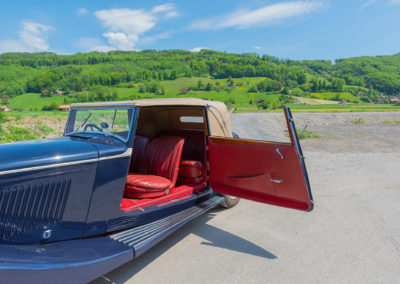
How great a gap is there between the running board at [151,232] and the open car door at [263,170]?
65 centimetres

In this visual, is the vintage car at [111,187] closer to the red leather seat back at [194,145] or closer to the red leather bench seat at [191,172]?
the red leather bench seat at [191,172]

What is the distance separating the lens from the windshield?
3296 mm

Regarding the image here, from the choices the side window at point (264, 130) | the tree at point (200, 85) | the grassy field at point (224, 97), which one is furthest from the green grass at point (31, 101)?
the side window at point (264, 130)

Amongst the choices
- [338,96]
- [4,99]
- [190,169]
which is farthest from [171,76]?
[190,169]

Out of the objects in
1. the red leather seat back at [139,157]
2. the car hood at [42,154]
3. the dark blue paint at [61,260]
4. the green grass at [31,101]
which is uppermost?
the green grass at [31,101]

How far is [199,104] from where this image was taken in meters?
3.68

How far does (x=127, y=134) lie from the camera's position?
3.02 meters

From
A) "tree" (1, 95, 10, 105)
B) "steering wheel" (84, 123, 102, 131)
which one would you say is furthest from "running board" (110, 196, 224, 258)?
"tree" (1, 95, 10, 105)

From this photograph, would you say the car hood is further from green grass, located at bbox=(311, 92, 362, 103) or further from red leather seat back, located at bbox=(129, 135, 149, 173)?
green grass, located at bbox=(311, 92, 362, 103)

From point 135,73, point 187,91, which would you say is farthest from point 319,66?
point 135,73

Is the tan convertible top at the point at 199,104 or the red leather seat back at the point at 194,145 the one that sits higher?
the tan convertible top at the point at 199,104

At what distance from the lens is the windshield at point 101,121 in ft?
10.8

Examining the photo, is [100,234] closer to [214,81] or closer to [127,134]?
[127,134]

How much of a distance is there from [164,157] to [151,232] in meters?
1.30
